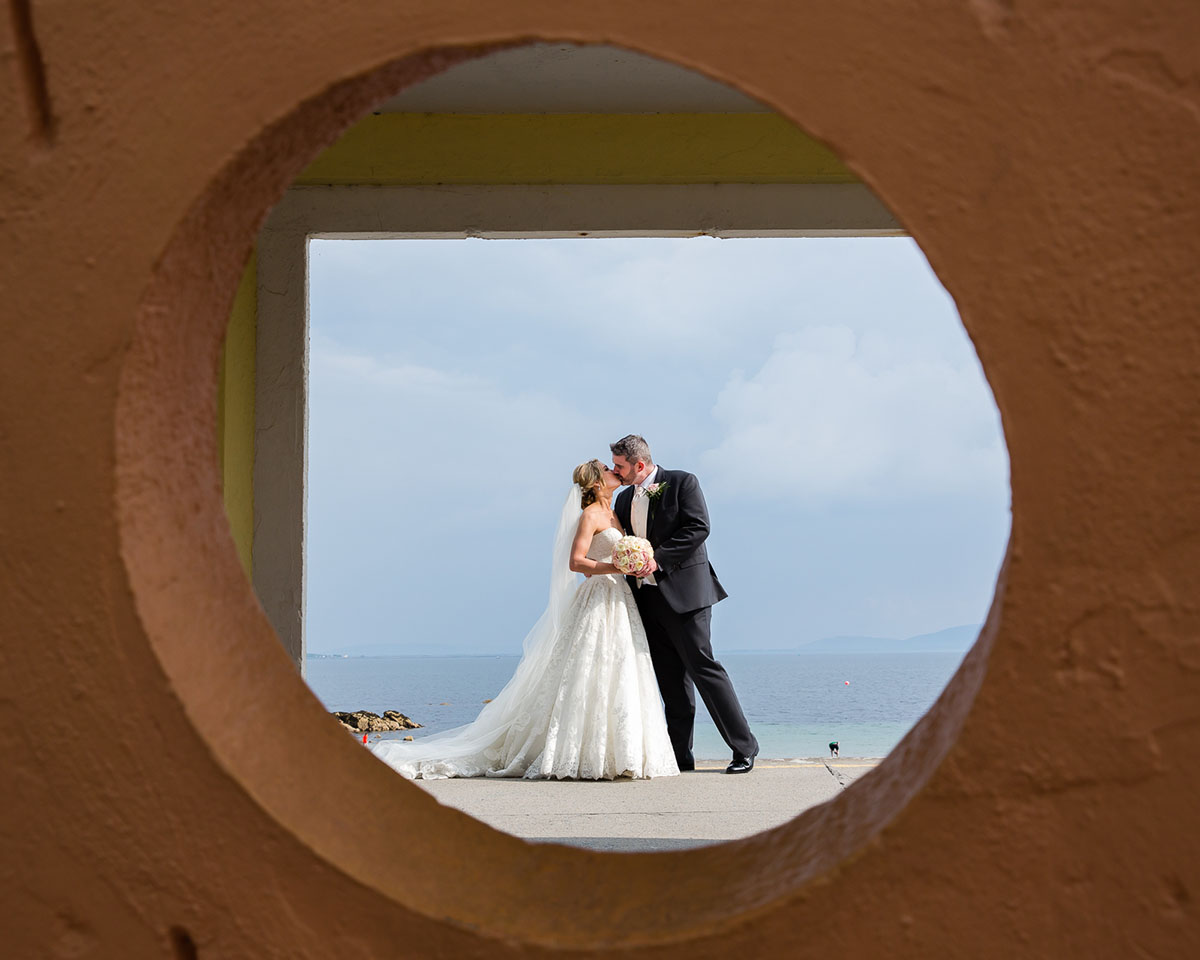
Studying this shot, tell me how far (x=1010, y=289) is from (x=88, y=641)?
1.20 meters

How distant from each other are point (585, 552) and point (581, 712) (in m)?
0.91

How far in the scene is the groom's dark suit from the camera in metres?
5.63

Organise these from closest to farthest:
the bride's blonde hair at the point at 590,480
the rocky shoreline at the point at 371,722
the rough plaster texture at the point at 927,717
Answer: the rough plaster texture at the point at 927,717
the bride's blonde hair at the point at 590,480
the rocky shoreline at the point at 371,722

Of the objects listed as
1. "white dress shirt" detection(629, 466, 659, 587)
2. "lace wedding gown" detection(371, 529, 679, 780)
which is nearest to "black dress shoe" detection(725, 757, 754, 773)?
"lace wedding gown" detection(371, 529, 679, 780)

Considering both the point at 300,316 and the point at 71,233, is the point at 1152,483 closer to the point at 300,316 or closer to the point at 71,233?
the point at 71,233

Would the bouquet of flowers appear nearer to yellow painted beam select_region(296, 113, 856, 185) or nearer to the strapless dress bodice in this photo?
the strapless dress bodice

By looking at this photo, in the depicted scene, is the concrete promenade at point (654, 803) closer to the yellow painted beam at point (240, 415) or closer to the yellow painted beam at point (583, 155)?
the yellow painted beam at point (240, 415)

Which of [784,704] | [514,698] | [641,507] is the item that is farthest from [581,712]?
[784,704]

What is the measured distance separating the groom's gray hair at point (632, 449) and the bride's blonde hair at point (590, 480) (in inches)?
6.0

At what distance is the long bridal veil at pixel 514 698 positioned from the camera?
19.3 feet

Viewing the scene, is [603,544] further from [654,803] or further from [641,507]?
[654,803]

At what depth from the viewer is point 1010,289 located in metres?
1.19

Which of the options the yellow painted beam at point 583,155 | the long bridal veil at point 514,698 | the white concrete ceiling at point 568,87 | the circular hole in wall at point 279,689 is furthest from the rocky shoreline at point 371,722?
the circular hole in wall at point 279,689

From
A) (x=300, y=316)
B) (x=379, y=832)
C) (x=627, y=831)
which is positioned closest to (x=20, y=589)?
(x=379, y=832)
